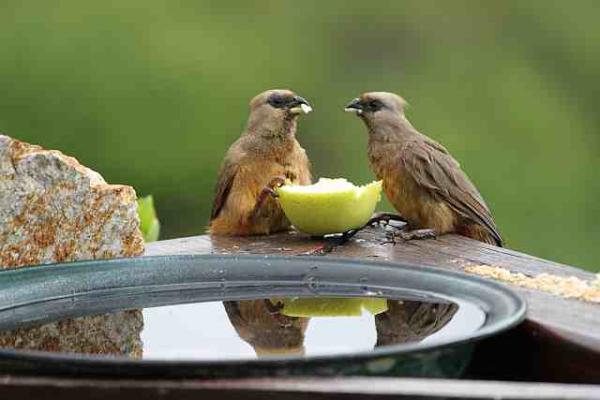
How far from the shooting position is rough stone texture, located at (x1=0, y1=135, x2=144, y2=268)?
276 centimetres

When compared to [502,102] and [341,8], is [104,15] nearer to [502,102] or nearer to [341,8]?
[341,8]

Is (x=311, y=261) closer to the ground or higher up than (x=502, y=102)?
higher up

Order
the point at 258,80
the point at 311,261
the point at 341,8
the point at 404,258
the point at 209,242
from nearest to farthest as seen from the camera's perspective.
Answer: the point at 311,261 → the point at 404,258 → the point at 209,242 → the point at 258,80 → the point at 341,8

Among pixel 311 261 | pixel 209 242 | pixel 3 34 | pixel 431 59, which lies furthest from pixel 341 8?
pixel 311 261

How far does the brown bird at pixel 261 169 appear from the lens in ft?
11.4

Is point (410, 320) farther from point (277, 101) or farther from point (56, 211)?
point (277, 101)

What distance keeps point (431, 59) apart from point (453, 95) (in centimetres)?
39

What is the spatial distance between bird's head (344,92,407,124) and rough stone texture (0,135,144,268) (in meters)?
1.12

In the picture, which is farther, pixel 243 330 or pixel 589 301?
pixel 589 301

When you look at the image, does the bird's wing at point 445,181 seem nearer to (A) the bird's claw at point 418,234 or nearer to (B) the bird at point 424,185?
(B) the bird at point 424,185

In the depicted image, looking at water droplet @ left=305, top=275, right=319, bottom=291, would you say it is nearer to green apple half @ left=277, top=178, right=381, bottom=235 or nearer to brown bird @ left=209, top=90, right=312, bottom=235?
green apple half @ left=277, top=178, right=381, bottom=235

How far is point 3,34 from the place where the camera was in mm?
7059

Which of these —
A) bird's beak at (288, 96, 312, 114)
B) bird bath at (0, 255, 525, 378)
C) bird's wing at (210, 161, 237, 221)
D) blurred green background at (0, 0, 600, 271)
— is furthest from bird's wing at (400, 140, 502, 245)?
blurred green background at (0, 0, 600, 271)

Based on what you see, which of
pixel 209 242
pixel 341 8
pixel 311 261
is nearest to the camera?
pixel 311 261
